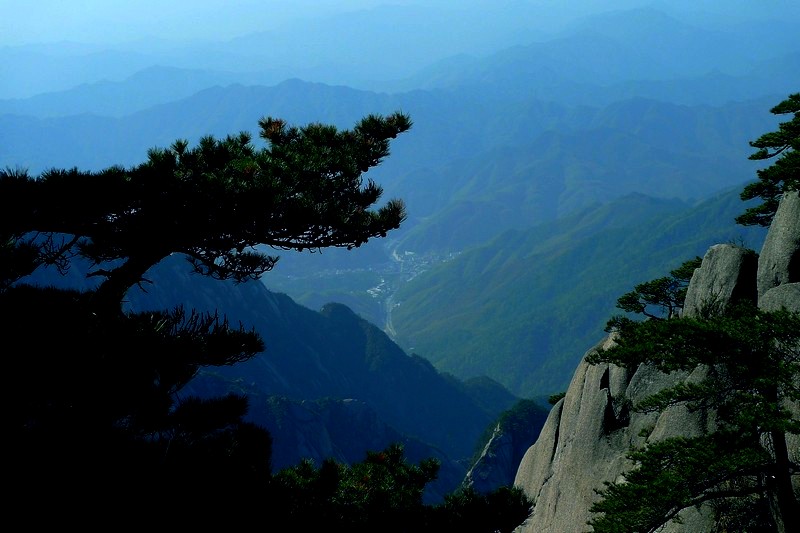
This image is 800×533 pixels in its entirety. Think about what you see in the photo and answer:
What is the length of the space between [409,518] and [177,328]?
612 cm

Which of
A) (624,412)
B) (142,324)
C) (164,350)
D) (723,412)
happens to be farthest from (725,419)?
(624,412)

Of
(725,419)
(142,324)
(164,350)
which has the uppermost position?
(142,324)

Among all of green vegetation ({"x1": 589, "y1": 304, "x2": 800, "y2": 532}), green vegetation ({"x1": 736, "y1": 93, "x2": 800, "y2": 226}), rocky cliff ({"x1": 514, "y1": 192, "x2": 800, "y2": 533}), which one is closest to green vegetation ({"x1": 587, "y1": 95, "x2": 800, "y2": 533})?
green vegetation ({"x1": 589, "y1": 304, "x2": 800, "y2": 532})

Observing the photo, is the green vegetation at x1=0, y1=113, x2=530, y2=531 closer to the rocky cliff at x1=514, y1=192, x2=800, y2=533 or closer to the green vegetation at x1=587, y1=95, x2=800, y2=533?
the green vegetation at x1=587, y1=95, x2=800, y2=533

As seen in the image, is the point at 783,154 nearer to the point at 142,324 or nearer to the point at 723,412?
the point at 723,412

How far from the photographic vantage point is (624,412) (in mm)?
28328

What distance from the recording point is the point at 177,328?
42.7 feet

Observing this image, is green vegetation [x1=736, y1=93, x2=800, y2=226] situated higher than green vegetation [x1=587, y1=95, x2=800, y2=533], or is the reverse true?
green vegetation [x1=736, y1=93, x2=800, y2=226]

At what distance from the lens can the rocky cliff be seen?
2203 centimetres

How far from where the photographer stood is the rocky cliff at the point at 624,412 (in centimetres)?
2203

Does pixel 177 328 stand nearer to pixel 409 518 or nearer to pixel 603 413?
pixel 409 518

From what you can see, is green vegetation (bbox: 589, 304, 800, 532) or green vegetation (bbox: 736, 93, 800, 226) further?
green vegetation (bbox: 736, 93, 800, 226)

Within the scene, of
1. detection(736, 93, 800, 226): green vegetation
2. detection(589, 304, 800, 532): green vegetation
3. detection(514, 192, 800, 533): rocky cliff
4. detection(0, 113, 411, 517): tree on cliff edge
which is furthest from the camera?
detection(514, 192, 800, 533): rocky cliff

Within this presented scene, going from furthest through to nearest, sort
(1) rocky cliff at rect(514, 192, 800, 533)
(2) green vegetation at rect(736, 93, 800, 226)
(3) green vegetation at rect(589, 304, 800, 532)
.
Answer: (1) rocky cliff at rect(514, 192, 800, 533), (2) green vegetation at rect(736, 93, 800, 226), (3) green vegetation at rect(589, 304, 800, 532)
